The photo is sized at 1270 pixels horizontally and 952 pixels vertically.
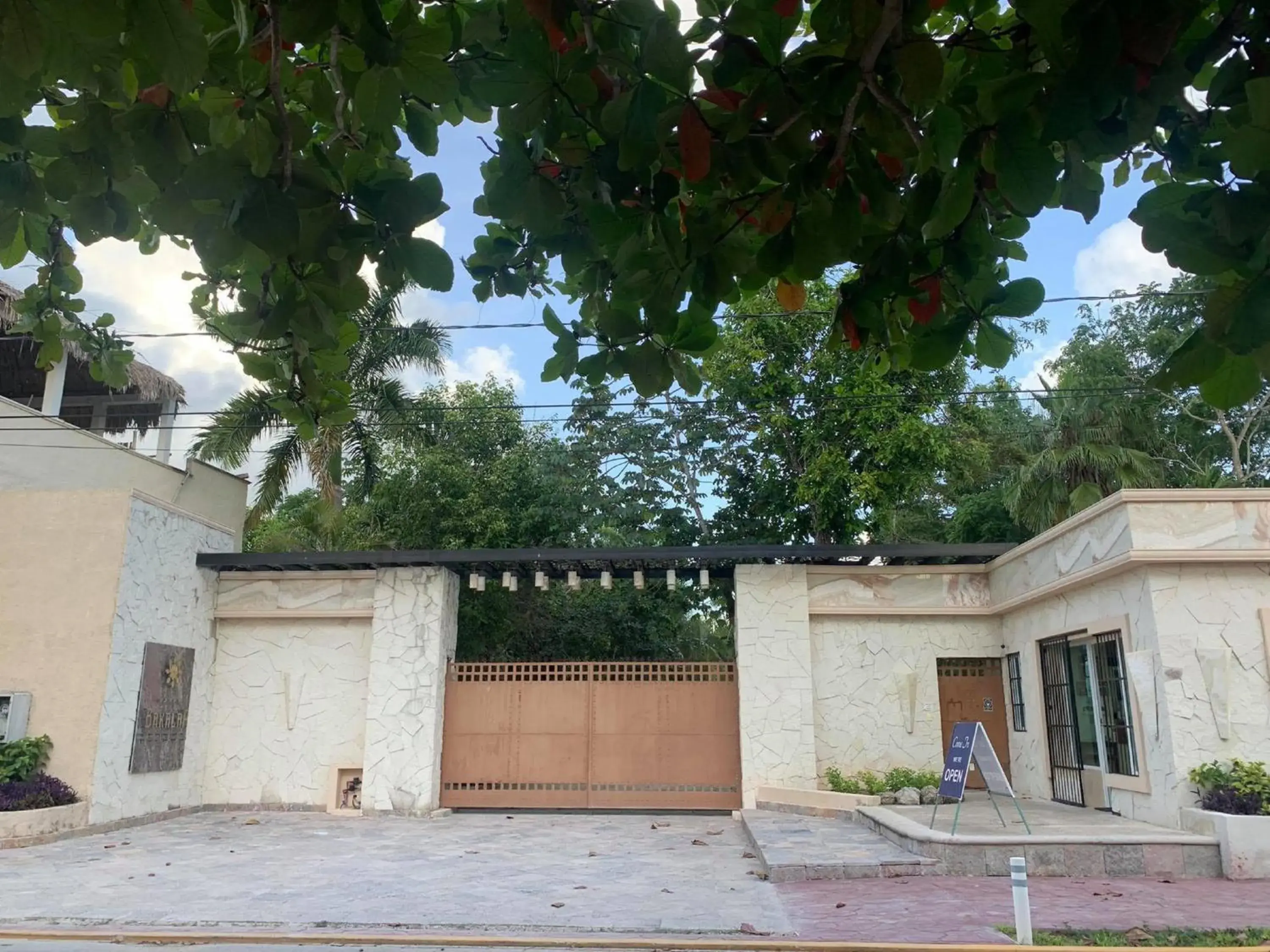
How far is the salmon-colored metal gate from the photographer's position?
12938 mm

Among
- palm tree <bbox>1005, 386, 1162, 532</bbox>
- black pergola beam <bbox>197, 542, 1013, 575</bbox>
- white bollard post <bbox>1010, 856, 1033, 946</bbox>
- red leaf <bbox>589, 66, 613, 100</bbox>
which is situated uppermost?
palm tree <bbox>1005, 386, 1162, 532</bbox>

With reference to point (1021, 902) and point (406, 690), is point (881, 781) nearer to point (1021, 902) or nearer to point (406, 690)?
point (406, 690)

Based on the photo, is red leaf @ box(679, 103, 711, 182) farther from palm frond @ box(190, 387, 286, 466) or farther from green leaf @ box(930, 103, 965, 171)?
palm frond @ box(190, 387, 286, 466)

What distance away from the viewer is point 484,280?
10.2 ft

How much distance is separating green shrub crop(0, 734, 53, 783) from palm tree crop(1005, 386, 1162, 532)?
15963 millimetres

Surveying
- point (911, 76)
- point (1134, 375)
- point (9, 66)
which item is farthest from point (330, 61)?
point (1134, 375)

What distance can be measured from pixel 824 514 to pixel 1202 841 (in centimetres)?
953

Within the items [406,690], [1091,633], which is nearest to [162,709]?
[406,690]

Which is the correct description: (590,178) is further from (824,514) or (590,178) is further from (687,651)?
(687,651)

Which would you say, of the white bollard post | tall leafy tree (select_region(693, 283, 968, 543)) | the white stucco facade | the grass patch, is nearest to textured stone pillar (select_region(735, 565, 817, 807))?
the white stucco facade

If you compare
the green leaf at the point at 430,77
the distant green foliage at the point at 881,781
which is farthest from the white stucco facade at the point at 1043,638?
the green leaf at the point at 430,77

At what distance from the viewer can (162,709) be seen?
487 inches

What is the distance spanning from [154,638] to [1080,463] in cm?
1570

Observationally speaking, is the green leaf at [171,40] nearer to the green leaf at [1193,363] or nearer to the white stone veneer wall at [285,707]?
the green leaf at [1193,363]
